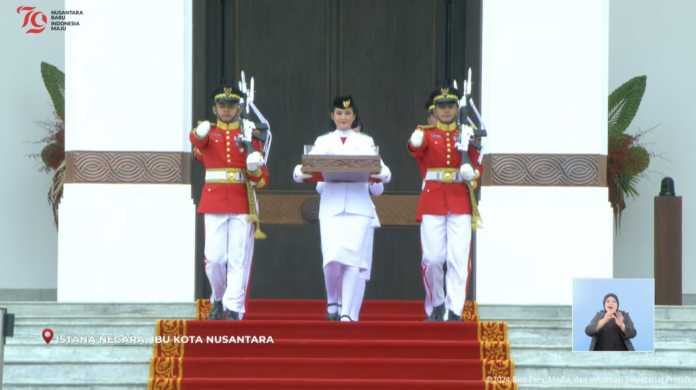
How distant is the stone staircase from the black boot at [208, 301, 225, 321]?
1.57 feet

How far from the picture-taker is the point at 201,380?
7727 millimetres

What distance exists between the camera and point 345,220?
28.8 feet

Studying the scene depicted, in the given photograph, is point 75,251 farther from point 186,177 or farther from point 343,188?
point 343,188

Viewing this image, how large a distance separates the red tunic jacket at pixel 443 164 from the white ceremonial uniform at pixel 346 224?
1.28ft

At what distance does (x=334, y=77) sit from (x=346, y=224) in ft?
9.59

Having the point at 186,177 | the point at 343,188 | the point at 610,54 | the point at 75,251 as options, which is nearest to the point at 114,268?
the point at 75,251

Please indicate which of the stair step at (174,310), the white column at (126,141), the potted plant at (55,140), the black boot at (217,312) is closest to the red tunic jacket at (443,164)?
the stair step at (174,310)

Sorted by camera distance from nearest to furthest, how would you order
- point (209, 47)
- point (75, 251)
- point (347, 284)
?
1. point (347, 284)
2. point (75, 251)
3. point (209, 47)

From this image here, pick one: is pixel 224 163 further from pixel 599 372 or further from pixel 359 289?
pixel 599 372

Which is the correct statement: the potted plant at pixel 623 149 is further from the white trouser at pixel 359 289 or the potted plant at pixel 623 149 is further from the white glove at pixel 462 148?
the white trouser at pixel 359 289

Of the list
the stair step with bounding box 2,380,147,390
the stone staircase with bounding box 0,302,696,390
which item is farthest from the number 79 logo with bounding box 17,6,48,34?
the stair step with bounding box 2,380,147,390

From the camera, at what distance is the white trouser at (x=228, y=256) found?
28.8 feet

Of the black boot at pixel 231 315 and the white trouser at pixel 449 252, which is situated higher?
the white trouser at pixel 449 252

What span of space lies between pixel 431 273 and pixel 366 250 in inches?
22.9
